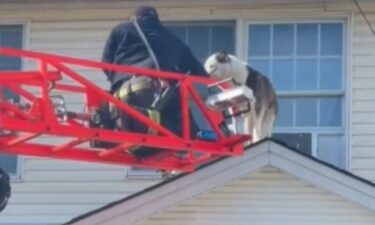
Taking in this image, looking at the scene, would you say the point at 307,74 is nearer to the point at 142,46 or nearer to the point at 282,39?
the point at 282,39

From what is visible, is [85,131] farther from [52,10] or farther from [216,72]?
[52,10]

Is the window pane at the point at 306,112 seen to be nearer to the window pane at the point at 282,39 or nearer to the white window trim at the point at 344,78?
the white window trim at the point at 344,78

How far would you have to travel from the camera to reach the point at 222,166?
13.7m

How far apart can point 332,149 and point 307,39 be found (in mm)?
1361

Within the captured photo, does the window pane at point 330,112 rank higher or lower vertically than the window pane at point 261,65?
lower

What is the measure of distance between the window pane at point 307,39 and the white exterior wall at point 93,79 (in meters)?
0.14

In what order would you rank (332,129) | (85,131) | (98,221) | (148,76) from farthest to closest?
(332,129) → (98,221) → (148,76) → (85,131)

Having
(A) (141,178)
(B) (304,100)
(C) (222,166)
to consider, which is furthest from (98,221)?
(B) (304,100)

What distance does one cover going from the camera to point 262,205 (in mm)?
13750

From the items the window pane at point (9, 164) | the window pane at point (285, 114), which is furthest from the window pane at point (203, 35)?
the window pane at point (9, 164)

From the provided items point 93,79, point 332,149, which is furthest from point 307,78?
point 93,79

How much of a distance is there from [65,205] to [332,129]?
10.7 ft

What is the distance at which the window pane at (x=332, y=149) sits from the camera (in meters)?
16.0

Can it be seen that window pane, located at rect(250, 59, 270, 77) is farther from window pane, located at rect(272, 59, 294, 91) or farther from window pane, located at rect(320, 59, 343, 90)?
window pane, located at rect(320, 59, 343, 90)
